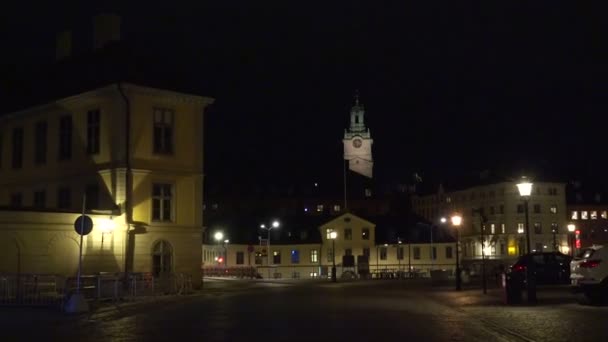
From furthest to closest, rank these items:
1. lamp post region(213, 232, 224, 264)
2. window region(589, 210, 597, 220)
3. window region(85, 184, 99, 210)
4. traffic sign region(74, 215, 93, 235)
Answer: window region(589, 210, 597, 220), lamp post region(213, 232, 224, 264), window region(85, 184, 99, 210), traffic sign region(74, 215, 93, 235)

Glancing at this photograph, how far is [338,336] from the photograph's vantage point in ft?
57.5

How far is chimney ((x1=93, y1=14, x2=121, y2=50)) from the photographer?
45.2m

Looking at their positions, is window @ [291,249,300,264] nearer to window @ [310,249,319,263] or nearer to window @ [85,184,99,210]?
window @ [310,249,319,263]

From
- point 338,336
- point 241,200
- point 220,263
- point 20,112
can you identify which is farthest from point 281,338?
point 241,200

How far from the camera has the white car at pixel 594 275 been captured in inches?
970

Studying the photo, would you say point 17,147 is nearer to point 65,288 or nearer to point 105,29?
point 105,29

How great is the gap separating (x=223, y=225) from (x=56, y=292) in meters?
72.0

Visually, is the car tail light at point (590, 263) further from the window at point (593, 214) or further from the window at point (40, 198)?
the window at point (593, 214)

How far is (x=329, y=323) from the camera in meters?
20.9

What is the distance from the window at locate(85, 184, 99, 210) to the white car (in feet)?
75.3

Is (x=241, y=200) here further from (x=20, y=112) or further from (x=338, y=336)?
(x=338, y=336)

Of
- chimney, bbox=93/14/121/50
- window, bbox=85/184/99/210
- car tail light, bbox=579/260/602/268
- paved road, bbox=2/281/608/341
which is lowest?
paved road, bbox=2/281/608/341

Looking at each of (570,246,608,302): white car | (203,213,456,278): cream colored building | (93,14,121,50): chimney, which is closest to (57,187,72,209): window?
(93,14,121,50): chimney

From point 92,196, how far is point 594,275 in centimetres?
2430
